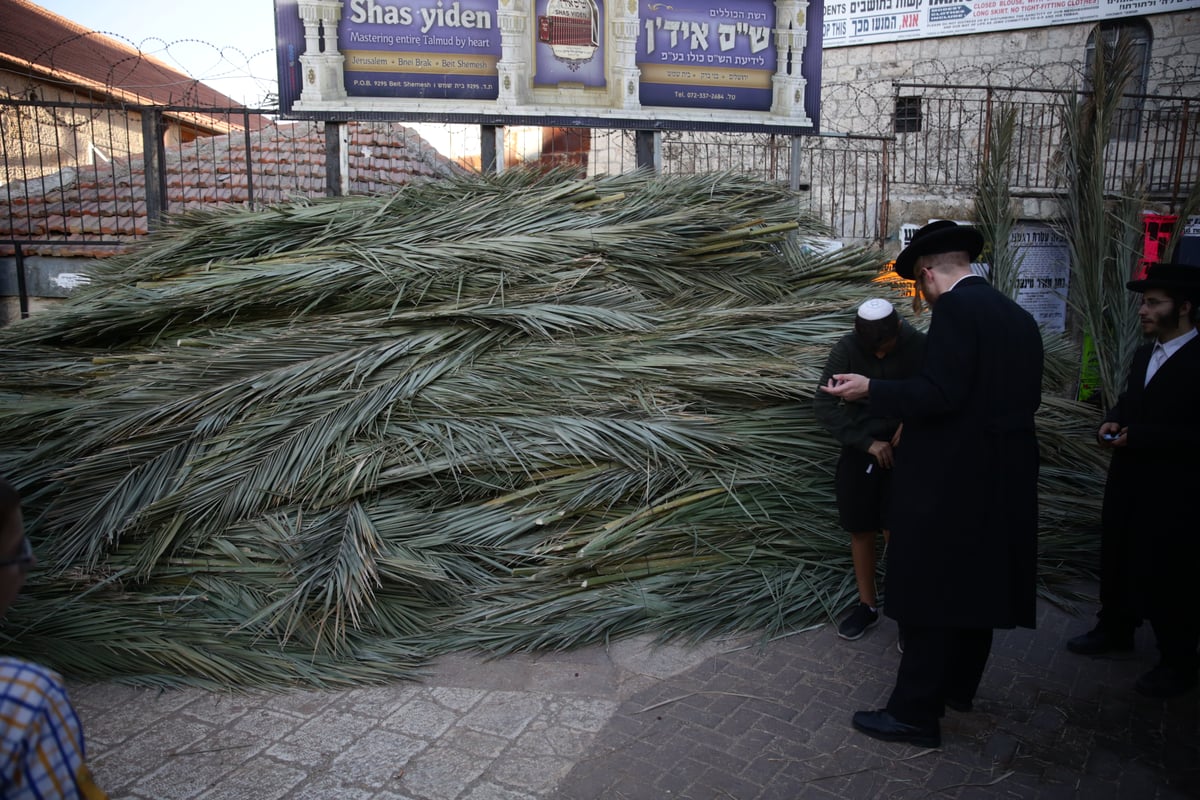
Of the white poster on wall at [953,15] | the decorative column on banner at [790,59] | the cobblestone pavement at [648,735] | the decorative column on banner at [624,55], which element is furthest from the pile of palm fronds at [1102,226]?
the white poster on wall at [953,15]

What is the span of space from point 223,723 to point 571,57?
504cm

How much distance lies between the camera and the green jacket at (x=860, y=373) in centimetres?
364

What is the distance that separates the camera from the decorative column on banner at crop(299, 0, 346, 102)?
19.5ft

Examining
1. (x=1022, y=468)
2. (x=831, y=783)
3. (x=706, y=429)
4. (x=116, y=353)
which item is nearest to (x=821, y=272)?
(x=706, y=429)

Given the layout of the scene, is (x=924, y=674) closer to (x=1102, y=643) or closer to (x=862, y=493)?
(x=862, y=493)

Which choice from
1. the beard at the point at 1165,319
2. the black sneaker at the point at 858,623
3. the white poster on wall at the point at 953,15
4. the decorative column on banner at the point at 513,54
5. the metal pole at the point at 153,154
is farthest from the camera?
the white poster on wall at the point at 953,15

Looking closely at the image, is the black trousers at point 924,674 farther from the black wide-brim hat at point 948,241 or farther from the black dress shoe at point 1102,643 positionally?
the black wide-brim hat at point 948,241

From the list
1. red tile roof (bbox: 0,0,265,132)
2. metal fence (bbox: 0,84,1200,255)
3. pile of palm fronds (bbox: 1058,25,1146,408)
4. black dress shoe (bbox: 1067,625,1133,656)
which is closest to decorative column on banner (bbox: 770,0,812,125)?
metal fence (bbox: 0,84,1200,255)

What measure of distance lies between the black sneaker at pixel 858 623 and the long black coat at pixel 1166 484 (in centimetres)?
102

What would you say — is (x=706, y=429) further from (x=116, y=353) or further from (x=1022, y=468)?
(x=116, y=353)

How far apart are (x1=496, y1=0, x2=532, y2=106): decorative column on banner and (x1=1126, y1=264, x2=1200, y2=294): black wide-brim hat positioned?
426 centimetres

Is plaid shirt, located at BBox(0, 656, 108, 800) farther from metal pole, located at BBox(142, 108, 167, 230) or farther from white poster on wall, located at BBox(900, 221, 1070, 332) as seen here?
white poster on wall, located at BBox(900, 221, 1070, 332)

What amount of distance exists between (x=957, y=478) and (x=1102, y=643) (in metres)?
1.51

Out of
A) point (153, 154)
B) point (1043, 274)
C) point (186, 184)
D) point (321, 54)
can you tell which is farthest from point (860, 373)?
point (186, 184)
